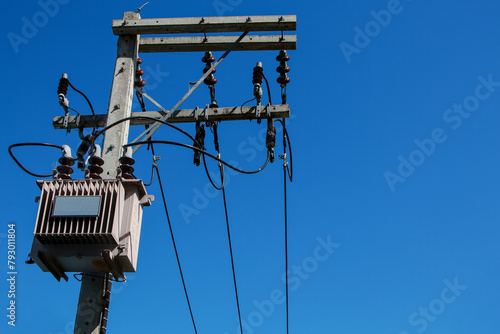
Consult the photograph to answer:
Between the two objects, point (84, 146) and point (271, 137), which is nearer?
point (84, 146)

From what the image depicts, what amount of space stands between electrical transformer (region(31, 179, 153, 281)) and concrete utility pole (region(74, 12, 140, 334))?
6.7 inches

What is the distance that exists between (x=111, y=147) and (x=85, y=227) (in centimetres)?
106

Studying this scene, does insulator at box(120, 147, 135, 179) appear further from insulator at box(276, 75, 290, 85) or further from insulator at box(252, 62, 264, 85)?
insulator at box(276, 75, 290, 85)

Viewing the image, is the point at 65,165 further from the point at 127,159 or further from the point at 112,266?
the point at 112,266

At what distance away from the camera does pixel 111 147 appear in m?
5.21

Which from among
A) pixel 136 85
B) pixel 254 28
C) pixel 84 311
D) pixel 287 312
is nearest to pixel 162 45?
pixel 136 85

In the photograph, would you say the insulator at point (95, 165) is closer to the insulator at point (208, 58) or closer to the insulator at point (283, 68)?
the insulator at point (208, 58)

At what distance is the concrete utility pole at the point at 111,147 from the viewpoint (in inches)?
178

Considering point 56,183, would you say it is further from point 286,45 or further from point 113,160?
point 286,45

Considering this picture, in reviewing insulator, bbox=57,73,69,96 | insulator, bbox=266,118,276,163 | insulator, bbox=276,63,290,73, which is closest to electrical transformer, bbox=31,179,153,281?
insulator, bbox=57,73,69,96

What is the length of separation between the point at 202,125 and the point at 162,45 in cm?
98

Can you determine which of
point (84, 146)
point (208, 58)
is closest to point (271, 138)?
point (208, 58)

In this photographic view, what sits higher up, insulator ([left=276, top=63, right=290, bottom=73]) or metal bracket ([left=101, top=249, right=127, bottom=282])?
insulator ([left=276, top=63, right=290, bottom=73])

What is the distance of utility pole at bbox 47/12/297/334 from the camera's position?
16.6ft
